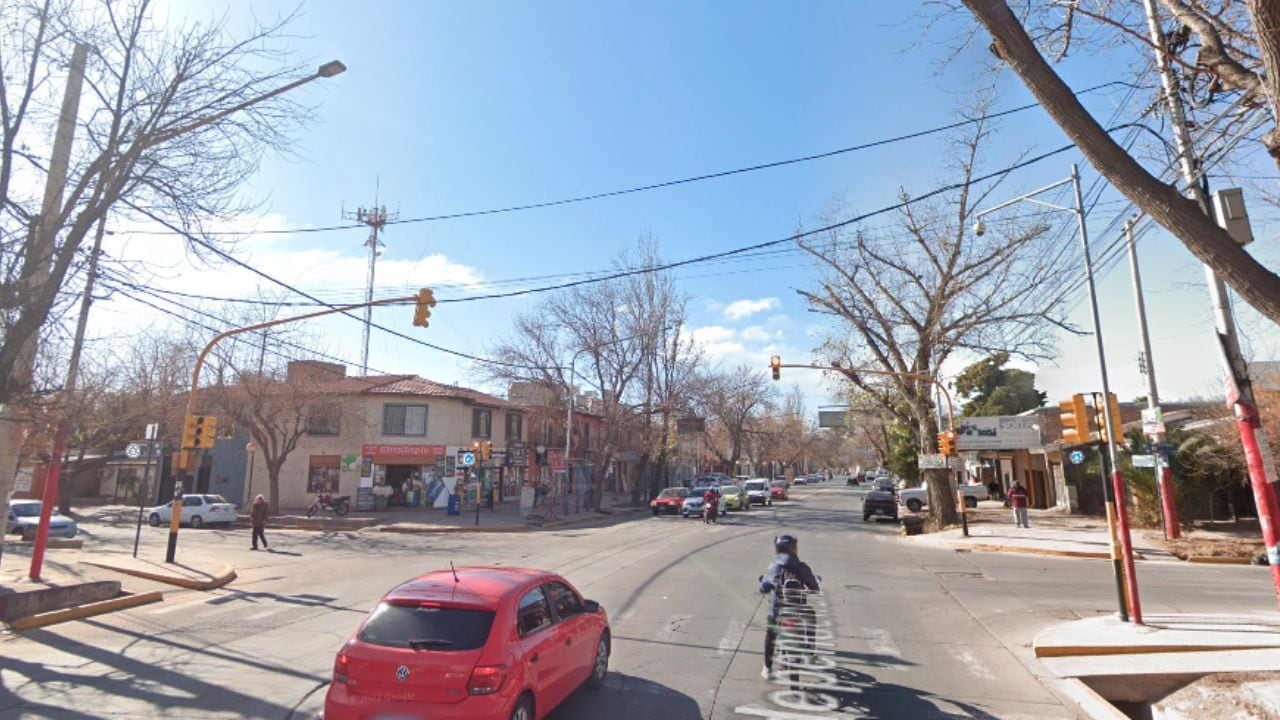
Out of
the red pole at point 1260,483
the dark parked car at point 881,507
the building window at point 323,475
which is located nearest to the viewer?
the red pole at point 1260,483

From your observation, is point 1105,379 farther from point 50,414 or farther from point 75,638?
point 50,414

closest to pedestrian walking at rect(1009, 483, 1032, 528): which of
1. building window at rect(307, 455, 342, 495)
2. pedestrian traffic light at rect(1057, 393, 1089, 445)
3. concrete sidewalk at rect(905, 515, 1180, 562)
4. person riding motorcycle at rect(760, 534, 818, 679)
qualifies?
concrete sidewalk at rect(905, 515, 1180, 562)

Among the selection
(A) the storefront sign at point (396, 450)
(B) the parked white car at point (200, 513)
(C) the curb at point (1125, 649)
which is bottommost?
(C) the curb at point (1125, 649)

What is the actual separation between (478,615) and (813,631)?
5.67 meters

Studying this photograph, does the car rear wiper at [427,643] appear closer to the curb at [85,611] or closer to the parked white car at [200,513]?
the curb at [85,611]

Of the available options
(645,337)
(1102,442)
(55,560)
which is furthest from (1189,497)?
(55,560)

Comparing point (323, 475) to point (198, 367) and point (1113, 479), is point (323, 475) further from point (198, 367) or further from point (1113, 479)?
point (1113, 479)

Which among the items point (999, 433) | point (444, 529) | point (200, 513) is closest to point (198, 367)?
point (444, 529)

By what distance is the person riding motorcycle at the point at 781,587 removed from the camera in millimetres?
7500

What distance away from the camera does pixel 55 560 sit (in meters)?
16.3

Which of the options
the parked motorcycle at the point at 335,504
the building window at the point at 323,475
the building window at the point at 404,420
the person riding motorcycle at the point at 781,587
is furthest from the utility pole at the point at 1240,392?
the building window at the point at 323,475

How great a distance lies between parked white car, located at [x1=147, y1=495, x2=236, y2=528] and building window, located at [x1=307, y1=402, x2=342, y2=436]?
500 centimetres

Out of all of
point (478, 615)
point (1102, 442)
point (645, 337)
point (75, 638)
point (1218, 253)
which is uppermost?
point (645, 337)

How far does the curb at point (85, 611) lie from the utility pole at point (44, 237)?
2.21 metres
